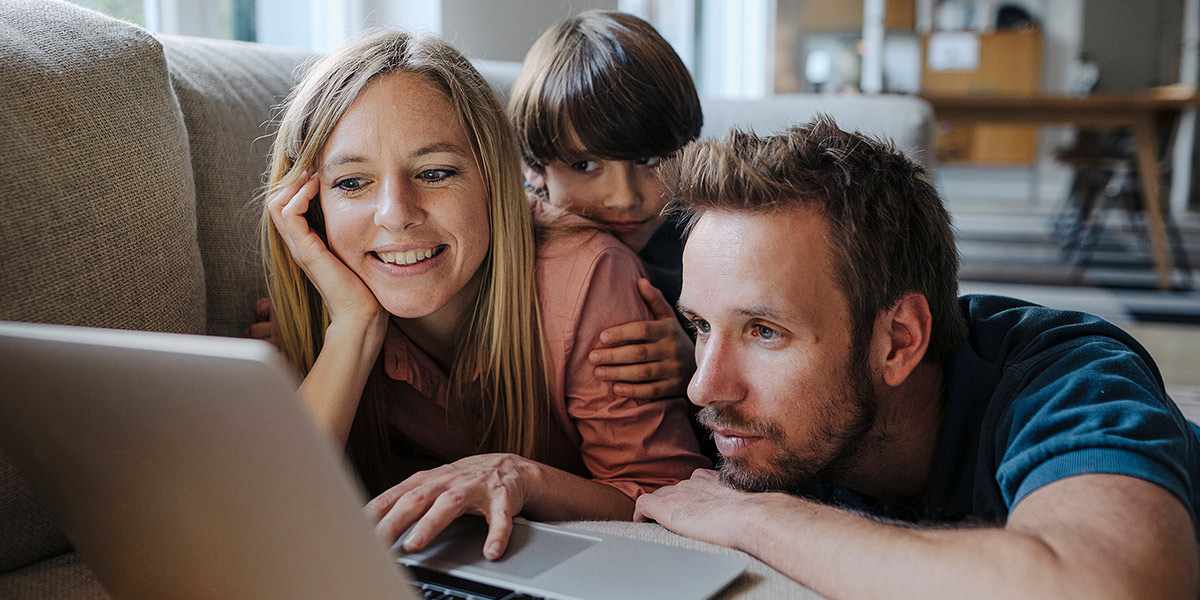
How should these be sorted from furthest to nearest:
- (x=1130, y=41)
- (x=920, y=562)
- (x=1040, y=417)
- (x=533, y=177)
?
1. (x=1130, y=41)
2. (x=533, y=177)
3. (x=1040, y=417)
4. (x=920, y=562)

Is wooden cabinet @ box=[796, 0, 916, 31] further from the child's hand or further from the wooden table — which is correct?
the child's hand

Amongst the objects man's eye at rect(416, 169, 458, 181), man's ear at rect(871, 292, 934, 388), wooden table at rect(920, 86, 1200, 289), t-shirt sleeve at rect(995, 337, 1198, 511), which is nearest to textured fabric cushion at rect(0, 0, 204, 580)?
man's eye at rect(416, 169, 458, 181)

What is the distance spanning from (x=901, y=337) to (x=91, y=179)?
78 cm

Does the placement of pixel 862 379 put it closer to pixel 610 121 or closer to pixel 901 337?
pixel 901 337

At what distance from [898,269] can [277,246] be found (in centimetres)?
70

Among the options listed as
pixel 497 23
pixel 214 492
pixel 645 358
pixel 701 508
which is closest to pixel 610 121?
pixel 645 358

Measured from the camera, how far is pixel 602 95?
4.48 feet

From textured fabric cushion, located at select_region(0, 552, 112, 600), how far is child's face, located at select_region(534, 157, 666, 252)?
766 mm

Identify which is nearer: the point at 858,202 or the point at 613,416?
the point at 858,202

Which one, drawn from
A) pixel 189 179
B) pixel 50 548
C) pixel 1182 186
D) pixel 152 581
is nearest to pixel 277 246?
pixel 189 179

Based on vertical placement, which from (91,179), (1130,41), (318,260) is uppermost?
(1130,41)

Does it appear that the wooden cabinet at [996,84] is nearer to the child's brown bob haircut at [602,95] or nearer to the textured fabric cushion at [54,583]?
the child's brown bob haircut at [602,95]

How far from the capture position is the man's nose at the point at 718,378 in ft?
3.07

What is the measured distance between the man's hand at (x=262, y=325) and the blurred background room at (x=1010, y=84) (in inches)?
17.4
